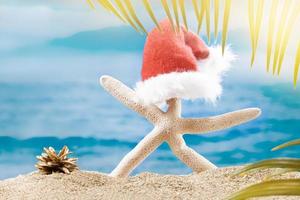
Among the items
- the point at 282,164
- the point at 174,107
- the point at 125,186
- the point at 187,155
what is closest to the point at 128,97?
the point at 174,107

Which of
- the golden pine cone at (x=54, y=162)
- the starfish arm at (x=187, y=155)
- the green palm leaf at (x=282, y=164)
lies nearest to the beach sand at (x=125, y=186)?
the golden pine cone at (x=54, y=162)

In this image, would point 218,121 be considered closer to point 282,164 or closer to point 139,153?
point 139,153

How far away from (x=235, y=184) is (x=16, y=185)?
0.54m

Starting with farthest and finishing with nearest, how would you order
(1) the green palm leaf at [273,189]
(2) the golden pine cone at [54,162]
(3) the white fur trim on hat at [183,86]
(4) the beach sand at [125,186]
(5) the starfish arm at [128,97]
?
(5) the starfish arm at [128,97]
(3) the white fur trim on hat at [183,86]
(2) the golden pine cone at [54,162]
(4) the beach sand at [125,186]
(1) the green palm leaf at [273,189]

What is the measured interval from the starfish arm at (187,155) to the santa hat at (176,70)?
0.13m

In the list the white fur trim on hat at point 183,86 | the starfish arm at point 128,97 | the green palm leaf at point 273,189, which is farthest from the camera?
the starfish arm at point 128,97

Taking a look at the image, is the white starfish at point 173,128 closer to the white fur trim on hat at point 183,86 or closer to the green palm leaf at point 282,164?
the white fur trim on hat at point 183,86

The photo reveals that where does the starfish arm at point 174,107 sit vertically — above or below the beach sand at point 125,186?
above

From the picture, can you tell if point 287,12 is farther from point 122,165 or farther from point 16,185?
point 122,165

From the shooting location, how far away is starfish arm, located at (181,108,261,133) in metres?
1.65

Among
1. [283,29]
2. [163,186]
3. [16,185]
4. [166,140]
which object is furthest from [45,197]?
[283,29]

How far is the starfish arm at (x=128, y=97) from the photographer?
168 cm

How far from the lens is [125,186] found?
1.35 metres

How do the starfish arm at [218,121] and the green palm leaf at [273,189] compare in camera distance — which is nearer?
the green palm leaf at [273,189]
